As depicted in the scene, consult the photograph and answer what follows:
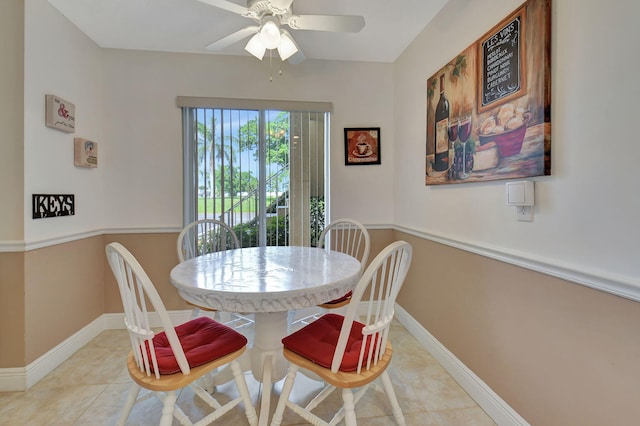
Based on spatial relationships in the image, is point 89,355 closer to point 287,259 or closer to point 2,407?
point 2,407

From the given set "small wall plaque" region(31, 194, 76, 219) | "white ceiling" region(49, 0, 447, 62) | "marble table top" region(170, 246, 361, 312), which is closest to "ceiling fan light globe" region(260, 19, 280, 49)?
"white ceiling" region(49, 0, 447, 62)

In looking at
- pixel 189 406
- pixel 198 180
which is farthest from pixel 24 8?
pixel 189 406

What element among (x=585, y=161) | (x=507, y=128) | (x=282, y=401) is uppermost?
(x=507, y=128)

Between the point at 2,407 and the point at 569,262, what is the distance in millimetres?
2849

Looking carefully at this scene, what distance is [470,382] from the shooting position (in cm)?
168

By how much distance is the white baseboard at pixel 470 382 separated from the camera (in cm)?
143

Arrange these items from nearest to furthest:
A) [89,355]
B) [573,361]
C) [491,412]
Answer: [573,361], [491,412], [89,355]

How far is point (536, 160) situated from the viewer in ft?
4.09

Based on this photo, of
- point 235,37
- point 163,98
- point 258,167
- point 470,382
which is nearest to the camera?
point 470,382

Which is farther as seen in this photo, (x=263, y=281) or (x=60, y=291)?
(x=60, y=291)

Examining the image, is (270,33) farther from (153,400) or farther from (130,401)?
(153,400)

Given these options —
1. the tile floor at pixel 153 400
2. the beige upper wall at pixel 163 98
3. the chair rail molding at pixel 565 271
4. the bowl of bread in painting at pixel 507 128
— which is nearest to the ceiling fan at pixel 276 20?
the bowl of bread in painting at pixel 507 128

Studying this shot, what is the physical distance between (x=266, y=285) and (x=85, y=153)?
2043mm

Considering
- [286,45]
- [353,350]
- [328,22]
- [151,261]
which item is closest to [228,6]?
[286,45]
